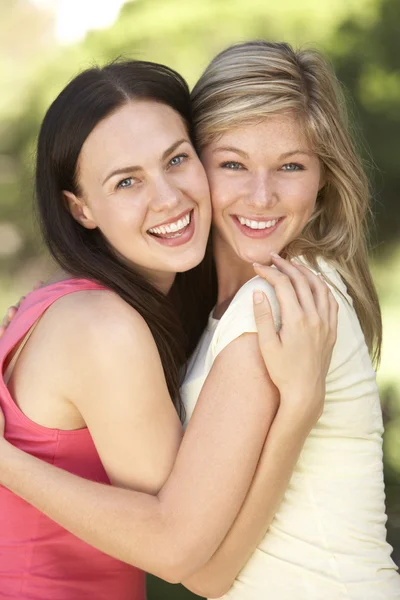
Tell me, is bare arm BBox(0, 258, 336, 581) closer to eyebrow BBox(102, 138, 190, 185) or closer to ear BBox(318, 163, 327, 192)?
eyebrow BBox(102, 138, 190, 185)

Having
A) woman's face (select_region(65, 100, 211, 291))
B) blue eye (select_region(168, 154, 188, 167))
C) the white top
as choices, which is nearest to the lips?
woman's face (select_region(65, 100, 211, 291))

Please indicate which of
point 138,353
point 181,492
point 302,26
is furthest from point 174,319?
point 302,26

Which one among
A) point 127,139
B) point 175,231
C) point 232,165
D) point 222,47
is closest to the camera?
point 127,139

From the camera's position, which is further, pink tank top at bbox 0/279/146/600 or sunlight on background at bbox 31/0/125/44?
sunlight on background at bbox 31/0/125/44

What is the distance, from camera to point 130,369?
1.93m

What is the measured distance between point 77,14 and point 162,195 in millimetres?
1969

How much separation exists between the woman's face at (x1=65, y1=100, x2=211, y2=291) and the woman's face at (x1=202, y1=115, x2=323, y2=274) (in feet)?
0.25

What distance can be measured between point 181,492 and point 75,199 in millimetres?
786

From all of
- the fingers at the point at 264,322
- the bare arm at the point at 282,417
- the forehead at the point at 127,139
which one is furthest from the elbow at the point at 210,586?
the forehead at the point at 127,139

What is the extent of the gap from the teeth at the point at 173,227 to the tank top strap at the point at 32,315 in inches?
7.9

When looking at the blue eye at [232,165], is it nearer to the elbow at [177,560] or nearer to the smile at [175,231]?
the smile at [175,231]

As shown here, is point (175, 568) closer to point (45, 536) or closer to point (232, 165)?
point (45, 536)

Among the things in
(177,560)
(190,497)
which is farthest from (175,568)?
(190,497)

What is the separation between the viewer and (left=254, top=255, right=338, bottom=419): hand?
1.89 metres
